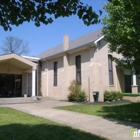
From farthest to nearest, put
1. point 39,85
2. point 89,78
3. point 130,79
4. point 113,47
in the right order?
point 39,85, point 130,79, point 89,78, point 113,47

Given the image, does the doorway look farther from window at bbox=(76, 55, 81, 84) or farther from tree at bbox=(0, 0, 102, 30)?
tree at bbox=(0, 0, 102, 30)

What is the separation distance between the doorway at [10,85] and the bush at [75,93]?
825 centimetres

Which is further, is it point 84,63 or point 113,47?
point 84,63

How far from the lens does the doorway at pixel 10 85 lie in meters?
23.9

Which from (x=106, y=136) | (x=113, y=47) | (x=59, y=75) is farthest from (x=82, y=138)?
(x=59, y=75)

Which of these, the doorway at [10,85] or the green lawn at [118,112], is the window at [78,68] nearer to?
the green lawn at [118,112]

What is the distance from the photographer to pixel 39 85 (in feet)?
87.7

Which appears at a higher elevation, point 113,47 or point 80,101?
point 113,47

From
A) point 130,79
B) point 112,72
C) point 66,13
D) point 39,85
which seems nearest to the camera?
point 66,13

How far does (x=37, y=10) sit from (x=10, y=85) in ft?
70.9

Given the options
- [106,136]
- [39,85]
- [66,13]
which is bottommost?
[106,136]

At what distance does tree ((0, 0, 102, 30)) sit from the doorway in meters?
20.4

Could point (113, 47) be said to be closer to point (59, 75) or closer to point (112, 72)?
point (112, 72)

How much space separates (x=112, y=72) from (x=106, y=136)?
584 inches
